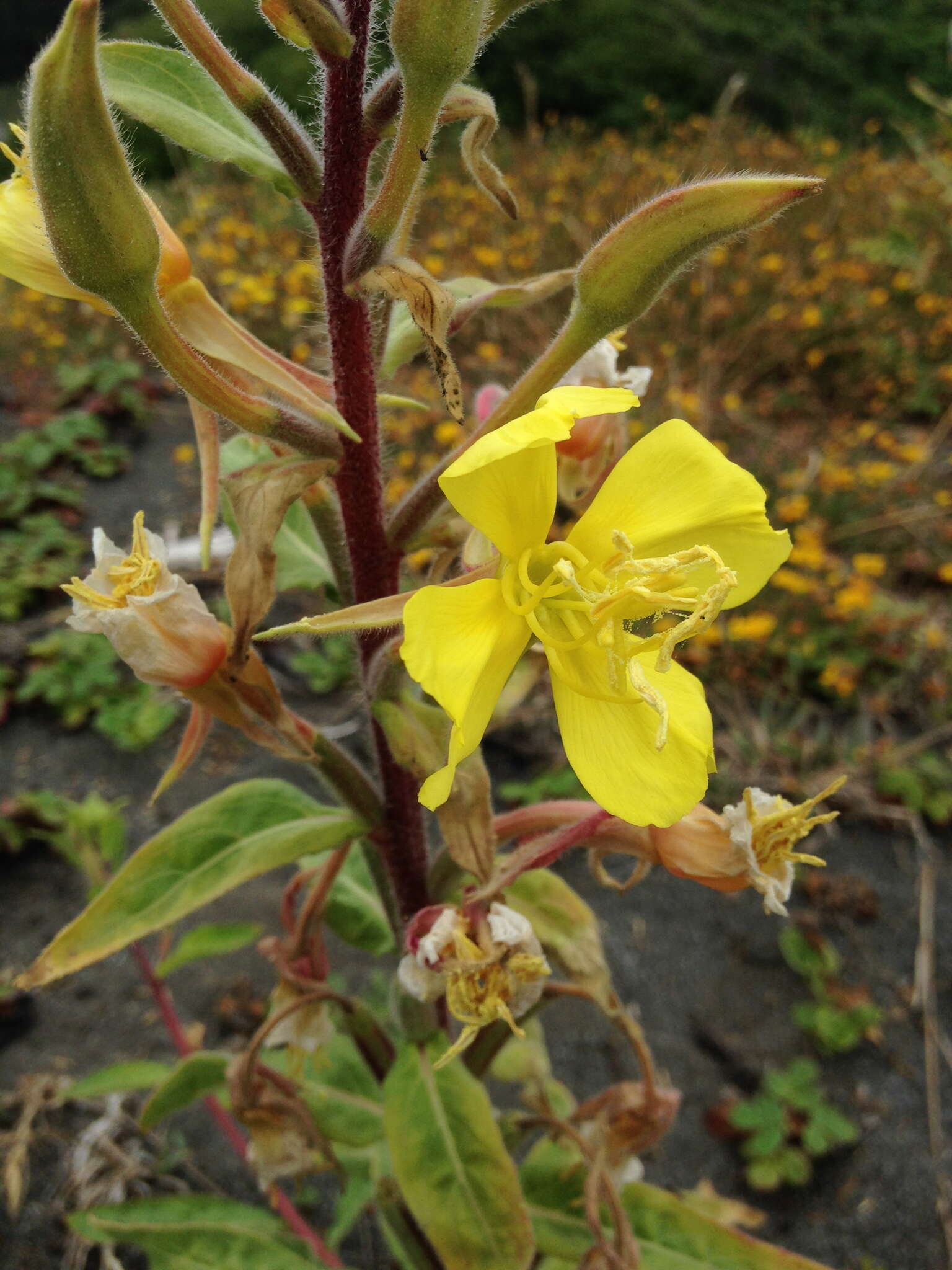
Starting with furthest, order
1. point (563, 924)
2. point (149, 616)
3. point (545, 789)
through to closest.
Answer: point (545, 789) → point (563, 924) → point (149, 616)

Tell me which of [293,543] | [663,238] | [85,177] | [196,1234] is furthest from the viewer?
[196,1234]

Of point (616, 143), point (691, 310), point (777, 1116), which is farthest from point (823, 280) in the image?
point (777, 1116)

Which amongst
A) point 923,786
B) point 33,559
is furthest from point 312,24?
point 33,559

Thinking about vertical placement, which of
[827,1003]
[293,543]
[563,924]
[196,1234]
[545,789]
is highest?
[293,543]

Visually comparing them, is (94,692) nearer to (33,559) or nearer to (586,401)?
(33,559)

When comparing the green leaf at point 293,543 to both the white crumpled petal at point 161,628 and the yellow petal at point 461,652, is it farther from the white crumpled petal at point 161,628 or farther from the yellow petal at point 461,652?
the yellow petal at point 461,652

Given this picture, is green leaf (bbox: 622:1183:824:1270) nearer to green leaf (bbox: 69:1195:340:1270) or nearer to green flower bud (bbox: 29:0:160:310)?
green leaf (bbox: 69:1195:340:1270)
